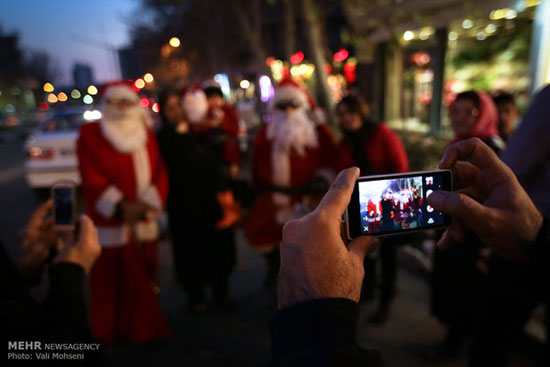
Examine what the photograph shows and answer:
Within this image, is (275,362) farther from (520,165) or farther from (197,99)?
(197,99)

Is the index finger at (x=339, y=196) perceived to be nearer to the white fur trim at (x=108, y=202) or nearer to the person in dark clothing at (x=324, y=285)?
the person in dark clothing at (x=324, y=285)

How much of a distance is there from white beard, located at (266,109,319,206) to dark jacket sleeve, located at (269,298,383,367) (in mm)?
2662

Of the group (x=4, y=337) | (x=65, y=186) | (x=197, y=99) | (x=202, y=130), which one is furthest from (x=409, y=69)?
(x=4, y=337)

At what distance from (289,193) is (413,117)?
290 inches

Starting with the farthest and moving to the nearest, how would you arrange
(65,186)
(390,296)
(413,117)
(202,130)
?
(413,117), (202,130), (390,296), (65,186)

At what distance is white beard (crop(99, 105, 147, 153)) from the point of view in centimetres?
292

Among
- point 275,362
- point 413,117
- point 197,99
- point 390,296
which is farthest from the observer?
point 413,117

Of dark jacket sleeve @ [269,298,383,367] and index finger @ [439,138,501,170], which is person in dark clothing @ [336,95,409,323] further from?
dark jacket sleeve @ [269,298,383,367]

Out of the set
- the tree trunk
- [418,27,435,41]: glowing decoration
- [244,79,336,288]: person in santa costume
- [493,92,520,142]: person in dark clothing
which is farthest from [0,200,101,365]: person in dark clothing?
[418,27,435,41]: glowing decoration

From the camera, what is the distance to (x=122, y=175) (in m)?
2.94

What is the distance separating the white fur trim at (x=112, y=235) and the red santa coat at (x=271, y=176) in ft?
3.88

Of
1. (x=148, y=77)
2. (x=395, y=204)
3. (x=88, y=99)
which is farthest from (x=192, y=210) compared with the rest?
(x=148, y=77)

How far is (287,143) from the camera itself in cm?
342

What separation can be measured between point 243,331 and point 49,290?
1.96m
